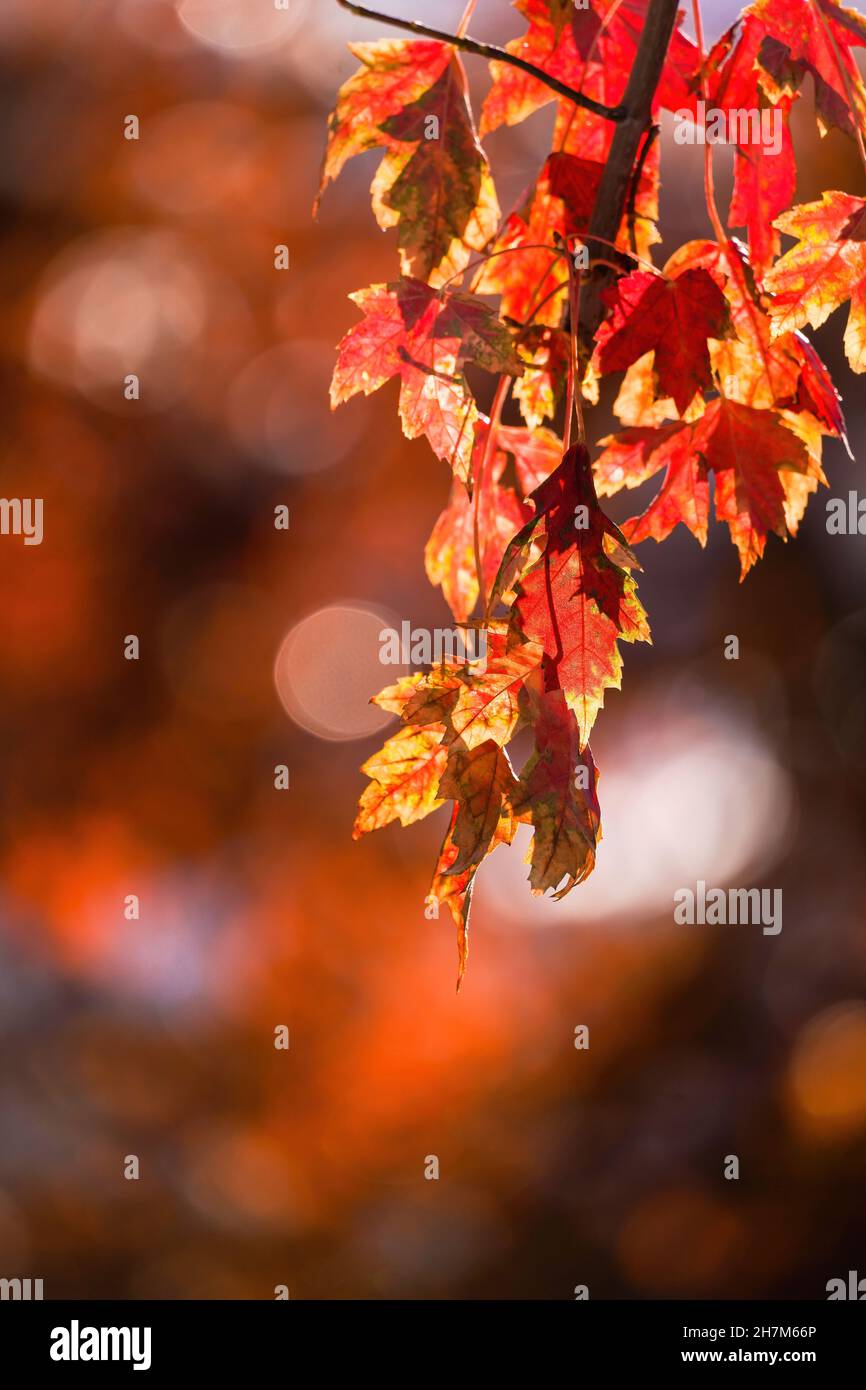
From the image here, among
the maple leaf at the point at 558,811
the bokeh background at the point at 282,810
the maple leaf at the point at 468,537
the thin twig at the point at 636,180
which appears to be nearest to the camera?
the maple leaf at the point at 558,811

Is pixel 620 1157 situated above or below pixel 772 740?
below

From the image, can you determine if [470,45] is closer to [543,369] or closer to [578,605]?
[543,369]

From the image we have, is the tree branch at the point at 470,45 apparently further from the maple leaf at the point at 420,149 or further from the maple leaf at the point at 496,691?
the maple leaf at the point at 496,691

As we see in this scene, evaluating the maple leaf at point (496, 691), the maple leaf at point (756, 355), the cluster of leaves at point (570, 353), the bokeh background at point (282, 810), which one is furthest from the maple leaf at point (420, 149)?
the bokeh background at point (282, 810)

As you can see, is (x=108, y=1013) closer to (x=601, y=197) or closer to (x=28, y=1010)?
(x=28, y=1010)

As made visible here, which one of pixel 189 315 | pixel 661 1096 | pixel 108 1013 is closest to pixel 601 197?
pixel 189 315

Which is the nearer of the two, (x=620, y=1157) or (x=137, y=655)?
(x=137, y=655)

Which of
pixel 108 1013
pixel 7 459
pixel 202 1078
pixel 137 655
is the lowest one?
pixel 202 1078

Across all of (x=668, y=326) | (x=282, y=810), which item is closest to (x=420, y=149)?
(x=668, y=326)
